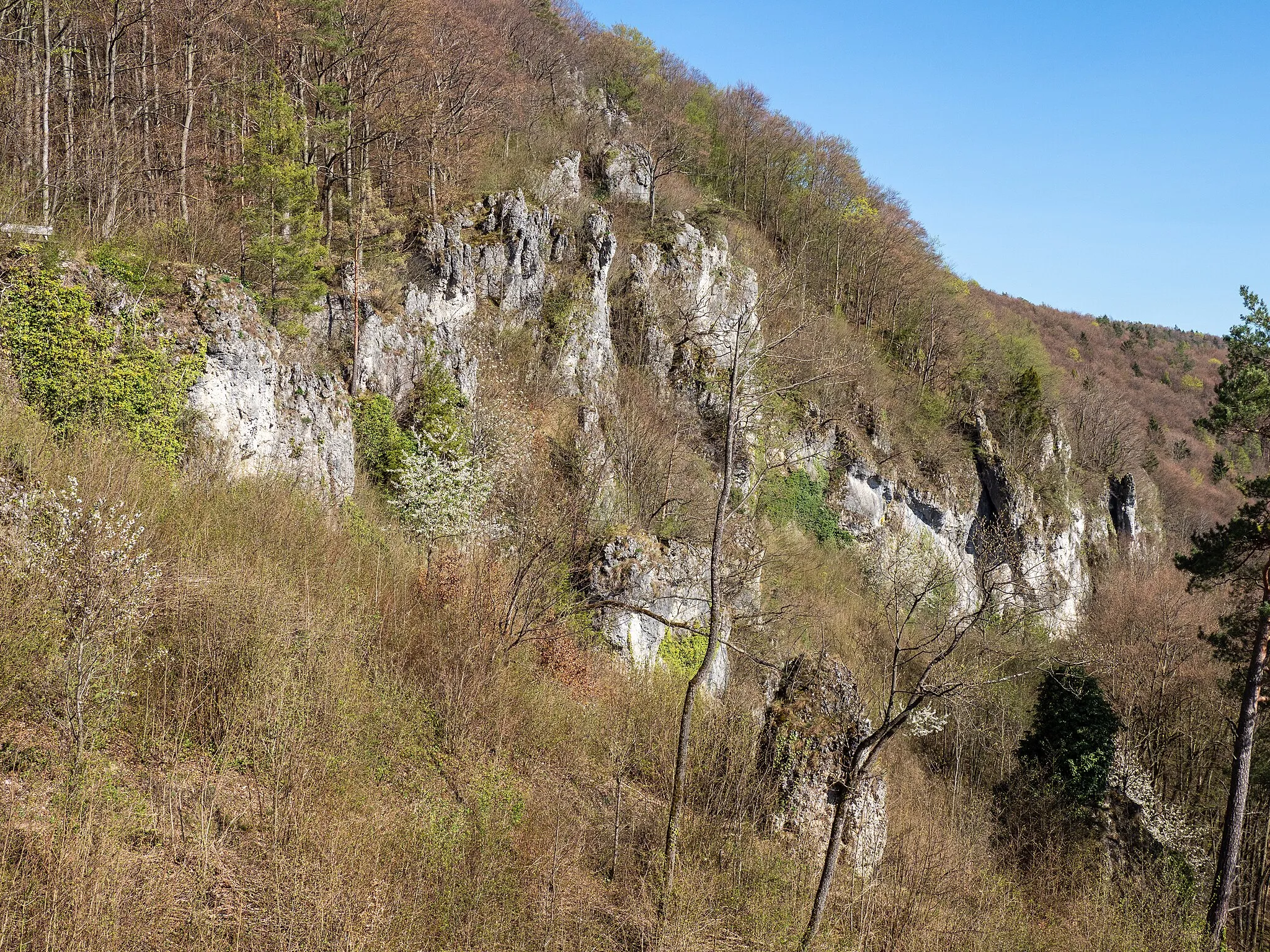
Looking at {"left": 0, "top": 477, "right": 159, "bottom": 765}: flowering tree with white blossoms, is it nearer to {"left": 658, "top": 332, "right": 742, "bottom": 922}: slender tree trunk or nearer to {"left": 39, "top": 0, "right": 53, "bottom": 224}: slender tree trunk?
{"left": 658, "top": 332, "right": 742, "bottom": 922}: slender tree trunk

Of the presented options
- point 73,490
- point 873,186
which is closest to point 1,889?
point 73,490

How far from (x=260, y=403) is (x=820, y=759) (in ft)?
36.0

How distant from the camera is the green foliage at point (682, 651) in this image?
13.8 m

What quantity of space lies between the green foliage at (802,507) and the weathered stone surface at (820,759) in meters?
18.3

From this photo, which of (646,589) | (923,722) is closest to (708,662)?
(646,589)

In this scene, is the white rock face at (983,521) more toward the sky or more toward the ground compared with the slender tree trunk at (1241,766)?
more toward the sky

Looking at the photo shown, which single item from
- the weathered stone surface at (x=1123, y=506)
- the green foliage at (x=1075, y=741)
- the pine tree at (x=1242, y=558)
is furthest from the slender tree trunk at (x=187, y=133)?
the weathered stone surface at (x=1123, y=506)

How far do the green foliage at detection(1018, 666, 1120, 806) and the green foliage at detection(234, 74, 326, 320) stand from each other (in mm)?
19537

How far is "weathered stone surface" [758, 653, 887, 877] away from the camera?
6367 millimetres

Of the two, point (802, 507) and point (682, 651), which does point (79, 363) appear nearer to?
point (682, 651)

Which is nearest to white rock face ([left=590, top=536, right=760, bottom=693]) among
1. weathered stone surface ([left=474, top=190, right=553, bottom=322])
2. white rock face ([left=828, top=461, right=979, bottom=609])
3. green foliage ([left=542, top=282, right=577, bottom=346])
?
green foliage ([left=542, top=282, right=577, bottom=346])

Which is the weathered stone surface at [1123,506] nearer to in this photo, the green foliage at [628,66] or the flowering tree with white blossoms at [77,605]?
the green foliage at [628,66]

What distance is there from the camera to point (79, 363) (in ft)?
27.7

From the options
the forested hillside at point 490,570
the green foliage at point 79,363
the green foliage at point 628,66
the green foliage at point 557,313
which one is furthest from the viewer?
the green foliage at point 628,66
